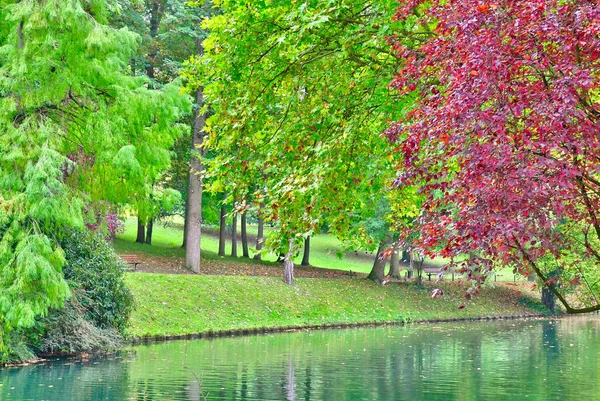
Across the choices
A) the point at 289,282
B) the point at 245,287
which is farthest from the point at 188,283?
the point at 289,282

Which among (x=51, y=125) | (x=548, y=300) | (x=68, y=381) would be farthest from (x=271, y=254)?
→ (x=68, y=381)

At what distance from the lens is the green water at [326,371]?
55.8ft

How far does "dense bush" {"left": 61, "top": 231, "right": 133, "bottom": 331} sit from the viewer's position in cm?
2228

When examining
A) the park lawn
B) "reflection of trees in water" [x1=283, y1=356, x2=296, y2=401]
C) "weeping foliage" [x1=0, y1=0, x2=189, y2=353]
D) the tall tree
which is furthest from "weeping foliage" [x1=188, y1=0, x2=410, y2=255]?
the park lawn

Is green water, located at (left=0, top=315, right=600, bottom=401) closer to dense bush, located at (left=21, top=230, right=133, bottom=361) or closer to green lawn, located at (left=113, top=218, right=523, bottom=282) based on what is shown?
dense bush, located at (left=21, top=230, right=133, bottom=361)

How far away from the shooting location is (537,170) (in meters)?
7.41

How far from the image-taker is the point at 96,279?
22.8 m

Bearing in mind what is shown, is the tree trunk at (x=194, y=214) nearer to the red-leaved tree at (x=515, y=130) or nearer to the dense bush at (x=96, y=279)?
the dense bush at (x=96, y=279)

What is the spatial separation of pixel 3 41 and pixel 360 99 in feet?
36.3

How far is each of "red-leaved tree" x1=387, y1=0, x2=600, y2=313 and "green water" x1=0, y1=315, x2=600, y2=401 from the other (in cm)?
667

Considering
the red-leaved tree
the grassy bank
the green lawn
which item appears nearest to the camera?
the red-leaved tree

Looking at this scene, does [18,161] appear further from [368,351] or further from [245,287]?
[245,287]

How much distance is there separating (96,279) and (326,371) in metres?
6.61

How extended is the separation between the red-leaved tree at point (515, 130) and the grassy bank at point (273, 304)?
19.5 meters
